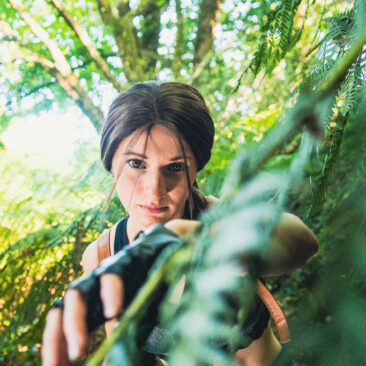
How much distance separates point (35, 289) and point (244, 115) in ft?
3.05

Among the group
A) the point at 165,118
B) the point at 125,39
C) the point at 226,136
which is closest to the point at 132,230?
the point at 165,118

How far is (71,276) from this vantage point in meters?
1.00

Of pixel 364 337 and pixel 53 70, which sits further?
pixel 53 70

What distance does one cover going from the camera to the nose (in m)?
0.45

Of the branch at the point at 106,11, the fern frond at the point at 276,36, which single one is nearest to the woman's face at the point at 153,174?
the fern frond at the point at 276,36

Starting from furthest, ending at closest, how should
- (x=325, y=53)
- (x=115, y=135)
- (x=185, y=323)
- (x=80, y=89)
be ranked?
(x=80, y=89), (x=115, y=135), (x=325, y=53), (x=185, y=323)

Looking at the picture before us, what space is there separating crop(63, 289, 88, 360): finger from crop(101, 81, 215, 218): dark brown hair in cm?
33

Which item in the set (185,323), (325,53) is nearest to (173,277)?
(185,323)

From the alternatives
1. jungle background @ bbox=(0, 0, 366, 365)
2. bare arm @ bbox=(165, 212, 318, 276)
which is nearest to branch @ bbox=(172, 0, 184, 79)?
jungle background @ bbox=(0, 0, 366, 365)

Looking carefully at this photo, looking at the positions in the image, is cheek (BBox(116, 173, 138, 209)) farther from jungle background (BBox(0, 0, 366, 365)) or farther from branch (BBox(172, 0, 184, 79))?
branch (BBox(172, 0, 184, 79))

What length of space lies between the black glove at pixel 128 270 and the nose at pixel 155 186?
245 mm

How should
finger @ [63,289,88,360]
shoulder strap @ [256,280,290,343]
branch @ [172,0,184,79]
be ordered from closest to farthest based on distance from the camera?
finger @ [63,289,88,360] → shoulder strap @ [256,280,290,343] → branch @ [172,0,184,79]

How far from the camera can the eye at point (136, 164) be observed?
1.55 feet

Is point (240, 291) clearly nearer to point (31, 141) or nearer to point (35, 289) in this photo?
point (35, 289)
